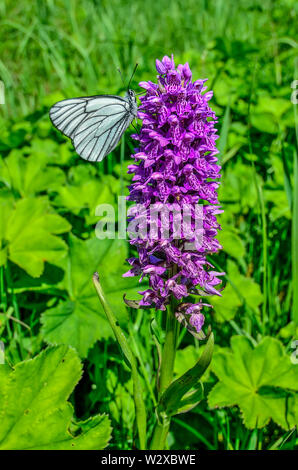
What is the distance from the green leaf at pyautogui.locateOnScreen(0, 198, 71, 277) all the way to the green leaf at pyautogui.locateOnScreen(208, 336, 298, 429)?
3.98 ft

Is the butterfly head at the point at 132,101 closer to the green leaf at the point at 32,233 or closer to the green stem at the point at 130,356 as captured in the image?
the green leaf at the point at 32,233

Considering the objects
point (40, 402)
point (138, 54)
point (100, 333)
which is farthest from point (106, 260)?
point (138, 54)

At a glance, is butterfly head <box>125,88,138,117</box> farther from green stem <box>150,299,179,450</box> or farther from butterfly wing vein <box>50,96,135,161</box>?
green stem <box>150,299,179,450</box>

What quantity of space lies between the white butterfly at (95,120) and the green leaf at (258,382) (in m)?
1.40

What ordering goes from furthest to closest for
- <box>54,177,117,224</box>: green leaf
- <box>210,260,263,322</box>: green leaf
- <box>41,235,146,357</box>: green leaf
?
1. <box>54,177,117,224</box>: green leaf
2. <box>210,260,263,322</box>: green leaf
3. <box>41,235,146,357</box>: green leaf

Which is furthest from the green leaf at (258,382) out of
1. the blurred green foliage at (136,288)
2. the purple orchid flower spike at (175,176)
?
the purple orchid flower spike at (175,176)

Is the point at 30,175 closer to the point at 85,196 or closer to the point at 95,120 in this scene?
the point at 85,196

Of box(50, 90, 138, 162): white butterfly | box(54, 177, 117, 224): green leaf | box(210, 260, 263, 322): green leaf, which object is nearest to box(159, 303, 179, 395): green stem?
box(210, 260, 263, 322): green leaf

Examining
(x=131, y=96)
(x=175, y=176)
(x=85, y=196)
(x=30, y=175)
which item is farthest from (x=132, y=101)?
(x=30, y=175)

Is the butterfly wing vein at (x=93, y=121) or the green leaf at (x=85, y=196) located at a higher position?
the butterfly wing vein at (x=93, y=121)

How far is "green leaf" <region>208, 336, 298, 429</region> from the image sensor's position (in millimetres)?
2203

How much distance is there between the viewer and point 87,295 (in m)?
2.69

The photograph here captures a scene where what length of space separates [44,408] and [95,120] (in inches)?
68.3

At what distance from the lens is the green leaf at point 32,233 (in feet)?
9.02
